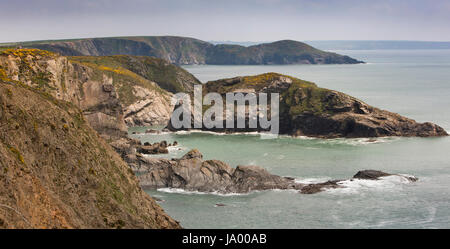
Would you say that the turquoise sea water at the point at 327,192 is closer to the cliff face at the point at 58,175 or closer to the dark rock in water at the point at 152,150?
the dark rock in water at the point at 152,150

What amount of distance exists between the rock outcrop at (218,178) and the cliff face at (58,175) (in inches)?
900

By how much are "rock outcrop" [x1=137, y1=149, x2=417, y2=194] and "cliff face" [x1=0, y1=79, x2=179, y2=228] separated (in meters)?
22.9

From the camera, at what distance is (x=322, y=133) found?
110m

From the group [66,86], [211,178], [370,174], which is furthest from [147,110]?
[370,174]

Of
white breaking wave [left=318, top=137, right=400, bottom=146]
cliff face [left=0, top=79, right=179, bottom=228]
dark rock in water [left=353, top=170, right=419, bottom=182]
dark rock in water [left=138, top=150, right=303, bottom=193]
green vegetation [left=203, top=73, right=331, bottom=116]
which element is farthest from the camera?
green vegetation [left=203, top=73, right=331, bottom=116]

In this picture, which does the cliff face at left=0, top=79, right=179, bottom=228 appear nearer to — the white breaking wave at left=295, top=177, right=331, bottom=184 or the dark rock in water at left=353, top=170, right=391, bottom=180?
the white breaking wave at left=295, top=177, right=331, bottom=184

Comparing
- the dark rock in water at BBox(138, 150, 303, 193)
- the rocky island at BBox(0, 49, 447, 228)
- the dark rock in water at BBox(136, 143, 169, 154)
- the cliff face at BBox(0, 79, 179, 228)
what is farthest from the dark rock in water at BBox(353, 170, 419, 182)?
the dark rock in water at BBox(136, 143, 169, 154)

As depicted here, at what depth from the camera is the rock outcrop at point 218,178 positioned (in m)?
66.8

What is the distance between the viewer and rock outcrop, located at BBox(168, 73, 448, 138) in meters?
106

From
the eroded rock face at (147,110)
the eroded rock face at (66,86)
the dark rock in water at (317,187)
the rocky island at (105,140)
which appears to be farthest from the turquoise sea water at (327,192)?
the eroded rock face at (147,110)

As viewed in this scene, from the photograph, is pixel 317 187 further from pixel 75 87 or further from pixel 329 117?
pixel 75 87

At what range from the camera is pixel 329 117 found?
11119 centimetres
